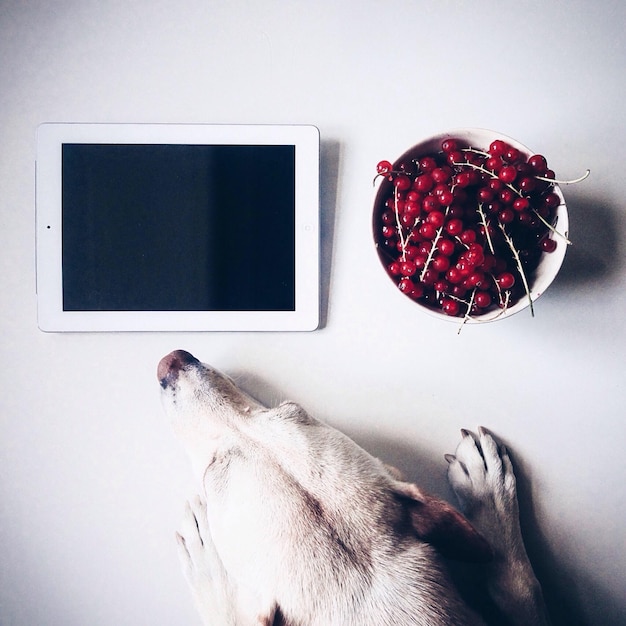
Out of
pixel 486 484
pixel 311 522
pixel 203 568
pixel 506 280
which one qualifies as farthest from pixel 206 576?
pixel 506 280

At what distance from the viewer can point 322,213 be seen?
1.20 metres

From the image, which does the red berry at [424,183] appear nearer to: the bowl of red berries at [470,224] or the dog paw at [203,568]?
the bowl of red berries at [470,224]

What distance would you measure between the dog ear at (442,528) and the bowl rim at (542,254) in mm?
366

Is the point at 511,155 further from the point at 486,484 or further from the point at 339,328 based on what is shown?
the point at 486,484

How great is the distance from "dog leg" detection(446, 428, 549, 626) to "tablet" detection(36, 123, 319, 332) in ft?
1.93

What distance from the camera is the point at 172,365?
1.08 meters

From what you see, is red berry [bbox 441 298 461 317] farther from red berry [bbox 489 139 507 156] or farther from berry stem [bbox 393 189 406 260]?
red berry [bbox 489 139 507 156]

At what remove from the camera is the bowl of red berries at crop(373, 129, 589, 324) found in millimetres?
911

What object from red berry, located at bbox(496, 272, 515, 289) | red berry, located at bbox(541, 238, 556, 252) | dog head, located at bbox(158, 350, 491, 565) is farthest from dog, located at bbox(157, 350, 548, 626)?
red berry, located at bbox(541, 238, 556, 252)

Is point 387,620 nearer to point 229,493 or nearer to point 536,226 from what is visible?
point 229,493

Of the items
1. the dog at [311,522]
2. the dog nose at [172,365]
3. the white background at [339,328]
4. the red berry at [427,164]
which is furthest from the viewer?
the white background at [339,328]

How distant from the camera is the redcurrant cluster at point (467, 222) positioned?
91 cm

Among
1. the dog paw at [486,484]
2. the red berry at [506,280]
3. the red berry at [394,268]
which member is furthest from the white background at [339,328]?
the red berry at [506,280]

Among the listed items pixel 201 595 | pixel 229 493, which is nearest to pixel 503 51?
pixel 229 493
